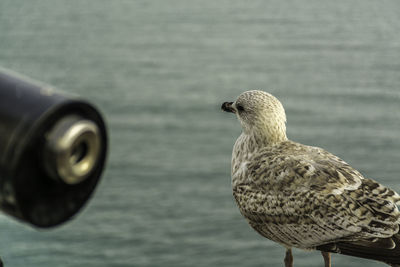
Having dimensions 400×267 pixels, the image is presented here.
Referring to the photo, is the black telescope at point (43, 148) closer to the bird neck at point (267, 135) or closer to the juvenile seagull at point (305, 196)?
the juvenile seagull at point (305, 196)

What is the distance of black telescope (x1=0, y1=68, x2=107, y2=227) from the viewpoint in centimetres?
148

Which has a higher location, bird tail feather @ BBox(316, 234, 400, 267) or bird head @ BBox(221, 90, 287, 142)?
bird head @ BBox(221, 90, 287, 142)

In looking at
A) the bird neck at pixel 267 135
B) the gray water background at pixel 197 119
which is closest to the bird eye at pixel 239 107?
the bird neck at pixel 267 135

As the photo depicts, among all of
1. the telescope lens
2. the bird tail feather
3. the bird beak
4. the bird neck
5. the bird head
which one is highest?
the bird beak

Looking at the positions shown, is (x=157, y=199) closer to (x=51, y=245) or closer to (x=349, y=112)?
(x=51, y=245)

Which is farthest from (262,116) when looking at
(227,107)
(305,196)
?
(305,196)

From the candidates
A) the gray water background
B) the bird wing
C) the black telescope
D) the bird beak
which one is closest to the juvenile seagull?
the bird wing

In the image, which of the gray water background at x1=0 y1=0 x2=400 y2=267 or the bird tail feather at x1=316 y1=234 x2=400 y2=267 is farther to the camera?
the gray water background at x1=0 y1=0 x2=400 y2=267

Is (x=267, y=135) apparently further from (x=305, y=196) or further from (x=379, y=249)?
(x=379, y=249)

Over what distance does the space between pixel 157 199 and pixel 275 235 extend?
40904 millimetres

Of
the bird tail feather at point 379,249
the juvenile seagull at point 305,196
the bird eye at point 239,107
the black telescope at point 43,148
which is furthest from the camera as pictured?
the bird eye at point 239,107

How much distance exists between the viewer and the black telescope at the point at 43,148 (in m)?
1.48

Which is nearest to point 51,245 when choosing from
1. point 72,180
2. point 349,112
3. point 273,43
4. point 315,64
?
point 349,112

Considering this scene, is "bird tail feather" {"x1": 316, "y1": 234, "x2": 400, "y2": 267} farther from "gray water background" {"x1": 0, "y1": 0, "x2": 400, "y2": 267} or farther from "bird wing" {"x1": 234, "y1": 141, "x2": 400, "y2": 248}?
"gray water background" {"x1": 0, "y1": 0, "x2": 400, "y2": 267}
